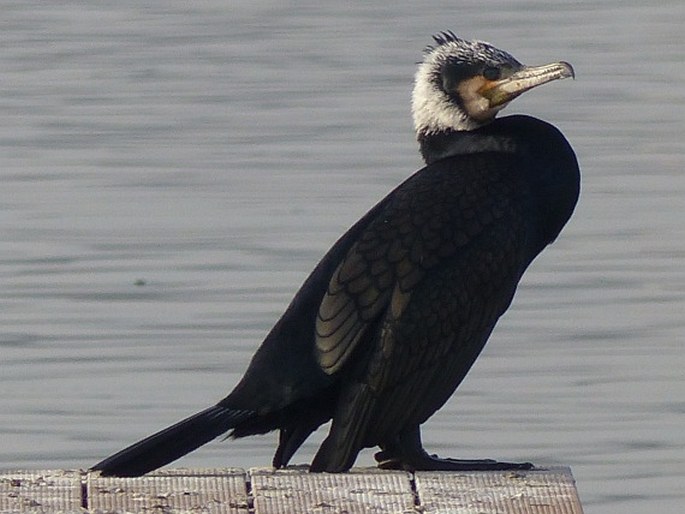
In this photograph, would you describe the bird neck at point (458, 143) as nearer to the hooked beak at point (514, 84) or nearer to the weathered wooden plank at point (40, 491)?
the hooked beak at point (514, 84)

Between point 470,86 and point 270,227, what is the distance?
4318 millimetres

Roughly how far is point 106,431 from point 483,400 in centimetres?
124

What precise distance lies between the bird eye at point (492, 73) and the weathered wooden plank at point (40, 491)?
70.7 inches

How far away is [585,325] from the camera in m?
8.79

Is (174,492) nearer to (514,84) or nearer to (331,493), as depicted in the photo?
(331,493)

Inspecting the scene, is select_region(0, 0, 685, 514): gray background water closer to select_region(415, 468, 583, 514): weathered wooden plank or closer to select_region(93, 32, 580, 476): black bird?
select_region(93, 32, 580, 476): black bird

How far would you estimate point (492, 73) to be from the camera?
5.92 metres

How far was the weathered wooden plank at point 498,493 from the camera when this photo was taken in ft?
14.0

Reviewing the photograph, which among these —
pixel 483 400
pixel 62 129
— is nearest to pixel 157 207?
pixel 62 129

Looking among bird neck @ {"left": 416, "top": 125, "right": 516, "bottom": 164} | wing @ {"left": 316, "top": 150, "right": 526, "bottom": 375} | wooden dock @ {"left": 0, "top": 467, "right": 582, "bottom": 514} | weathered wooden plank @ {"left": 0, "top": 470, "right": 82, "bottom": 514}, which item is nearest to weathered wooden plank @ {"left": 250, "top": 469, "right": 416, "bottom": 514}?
wooden dock @ {"left": 0, "top": 467, "right": 582, "bottom": 514}

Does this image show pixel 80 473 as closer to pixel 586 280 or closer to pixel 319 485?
pixel 319 485

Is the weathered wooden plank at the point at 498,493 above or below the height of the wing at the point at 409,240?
below

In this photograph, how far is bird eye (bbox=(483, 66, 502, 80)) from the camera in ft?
19.4

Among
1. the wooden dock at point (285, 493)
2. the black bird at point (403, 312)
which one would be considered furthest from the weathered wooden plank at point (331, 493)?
the black bird at point (403, 312)
